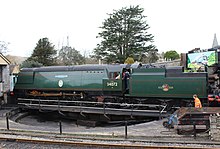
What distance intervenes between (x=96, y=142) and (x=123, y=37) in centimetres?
2966

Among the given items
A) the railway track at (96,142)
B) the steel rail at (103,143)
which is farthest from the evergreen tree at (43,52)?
the steel rail at (103,143)

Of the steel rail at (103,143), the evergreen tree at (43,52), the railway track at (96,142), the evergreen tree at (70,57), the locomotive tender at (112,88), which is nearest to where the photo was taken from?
the steel rail at (103,143)

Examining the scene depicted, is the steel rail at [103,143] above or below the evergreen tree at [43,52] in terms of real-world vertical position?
below

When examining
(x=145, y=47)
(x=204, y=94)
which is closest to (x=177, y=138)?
(x=204, y=94)

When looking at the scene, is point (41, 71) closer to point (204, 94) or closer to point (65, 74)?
point (65, 74)

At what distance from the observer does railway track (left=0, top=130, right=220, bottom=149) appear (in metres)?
8.05

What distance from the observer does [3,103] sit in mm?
19453

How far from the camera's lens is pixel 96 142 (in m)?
8.66

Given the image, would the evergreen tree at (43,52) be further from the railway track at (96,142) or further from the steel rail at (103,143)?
the steel rail at (103,143)

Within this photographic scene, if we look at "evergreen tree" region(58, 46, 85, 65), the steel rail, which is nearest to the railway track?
the steel rail

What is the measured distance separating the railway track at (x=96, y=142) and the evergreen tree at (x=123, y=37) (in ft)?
90.6

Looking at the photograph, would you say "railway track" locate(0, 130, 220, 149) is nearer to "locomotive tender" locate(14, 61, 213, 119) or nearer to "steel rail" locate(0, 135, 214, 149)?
"steel rail" locate(0, 135, 214, 149)

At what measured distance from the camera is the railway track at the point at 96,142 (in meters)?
8.05

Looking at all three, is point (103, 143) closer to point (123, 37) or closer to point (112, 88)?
point (112, 88)
